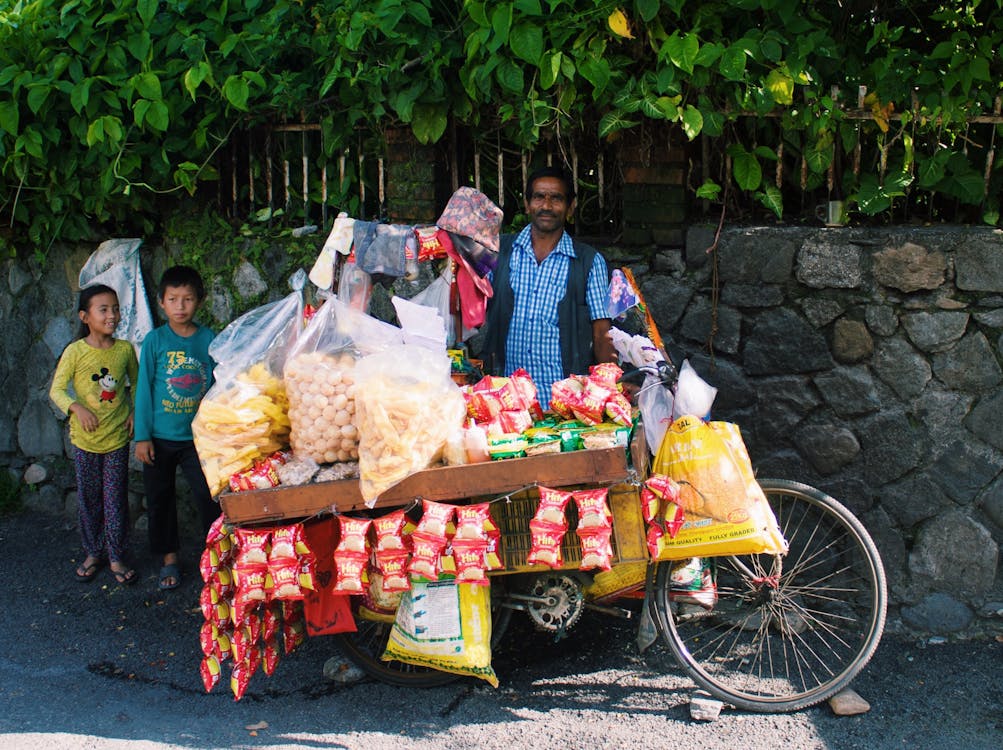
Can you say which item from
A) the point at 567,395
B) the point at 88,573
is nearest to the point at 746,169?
the point at 567,395

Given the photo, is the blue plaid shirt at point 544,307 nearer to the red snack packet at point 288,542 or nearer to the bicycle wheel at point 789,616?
the bicycle wheel at point 789,616

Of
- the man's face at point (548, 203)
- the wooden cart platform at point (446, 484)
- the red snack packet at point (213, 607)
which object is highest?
the man's face at point (548, 203)

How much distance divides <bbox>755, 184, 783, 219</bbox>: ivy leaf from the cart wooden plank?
5.54ft

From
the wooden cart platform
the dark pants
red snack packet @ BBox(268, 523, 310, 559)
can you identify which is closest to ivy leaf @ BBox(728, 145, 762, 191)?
the wooden cart platform

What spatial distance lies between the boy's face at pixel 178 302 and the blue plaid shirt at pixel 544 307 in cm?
160

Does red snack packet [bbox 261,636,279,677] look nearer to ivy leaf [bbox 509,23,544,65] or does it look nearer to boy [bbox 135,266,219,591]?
Answer: boy [bbox 135,266,219,591]

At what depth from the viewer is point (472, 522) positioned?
3363 mm

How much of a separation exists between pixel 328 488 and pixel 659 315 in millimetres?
1930

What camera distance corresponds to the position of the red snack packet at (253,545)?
3.47m

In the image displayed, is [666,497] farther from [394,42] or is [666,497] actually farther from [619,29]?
[394,42]

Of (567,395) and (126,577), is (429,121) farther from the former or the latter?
(126,577)

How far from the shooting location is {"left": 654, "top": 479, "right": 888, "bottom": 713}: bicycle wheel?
146 inches

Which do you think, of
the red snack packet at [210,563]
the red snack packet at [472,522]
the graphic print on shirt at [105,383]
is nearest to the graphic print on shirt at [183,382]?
the graphic print on shirt at [105,383]

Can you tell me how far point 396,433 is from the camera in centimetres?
329
